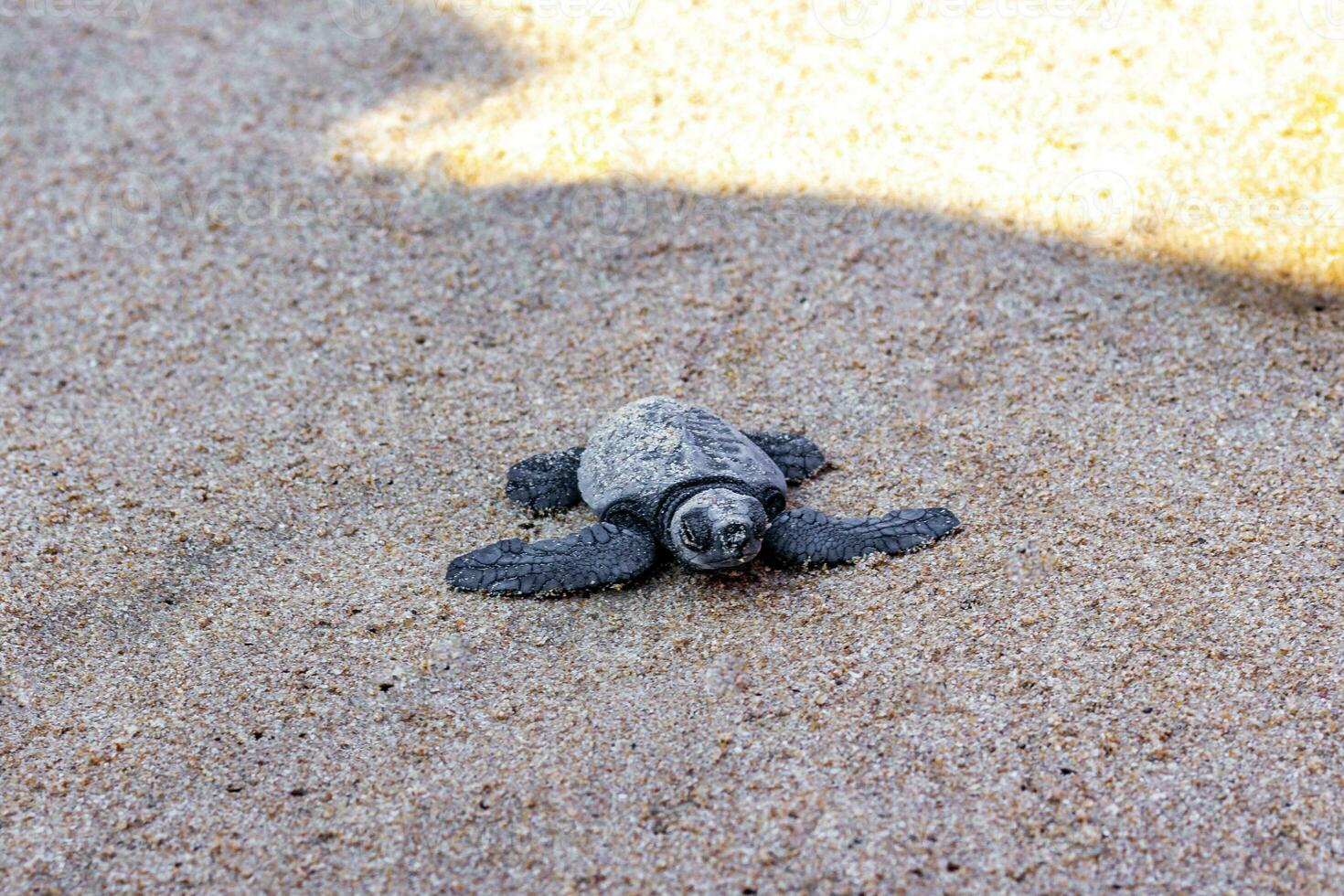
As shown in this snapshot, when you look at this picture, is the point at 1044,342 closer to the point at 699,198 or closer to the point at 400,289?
the point at 699,198

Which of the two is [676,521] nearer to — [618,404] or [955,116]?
[618,404]

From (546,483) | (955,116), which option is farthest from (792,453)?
(955,116)

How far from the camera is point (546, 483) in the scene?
2.83 metres

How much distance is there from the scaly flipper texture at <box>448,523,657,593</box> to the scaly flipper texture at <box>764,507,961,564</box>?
298mm

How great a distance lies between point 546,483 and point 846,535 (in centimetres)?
77

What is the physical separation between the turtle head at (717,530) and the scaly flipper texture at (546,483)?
415mm

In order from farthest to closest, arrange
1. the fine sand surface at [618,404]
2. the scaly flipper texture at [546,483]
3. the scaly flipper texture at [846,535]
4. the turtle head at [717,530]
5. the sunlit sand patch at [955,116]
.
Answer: the sunlit sand patch at [955,116], the scaly flipper texture at [546,483], the scaly flipper texture at [846,535], the turtle head at [717,530], the fine sand surface at [618,404]

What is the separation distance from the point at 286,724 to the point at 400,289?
184 cm

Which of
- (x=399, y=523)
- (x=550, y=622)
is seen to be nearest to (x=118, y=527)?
(x=399, y=523)

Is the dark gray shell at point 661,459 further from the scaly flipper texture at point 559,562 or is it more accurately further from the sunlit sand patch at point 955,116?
the sunlit sand patch at point 955,116

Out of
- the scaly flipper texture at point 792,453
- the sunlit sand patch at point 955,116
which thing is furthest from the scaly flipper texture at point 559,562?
the sunlit sand patch at point 955,116

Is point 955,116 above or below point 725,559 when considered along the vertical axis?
above

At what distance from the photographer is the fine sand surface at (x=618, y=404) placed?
192cm

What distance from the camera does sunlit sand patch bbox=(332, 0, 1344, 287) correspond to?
363 centimetres
